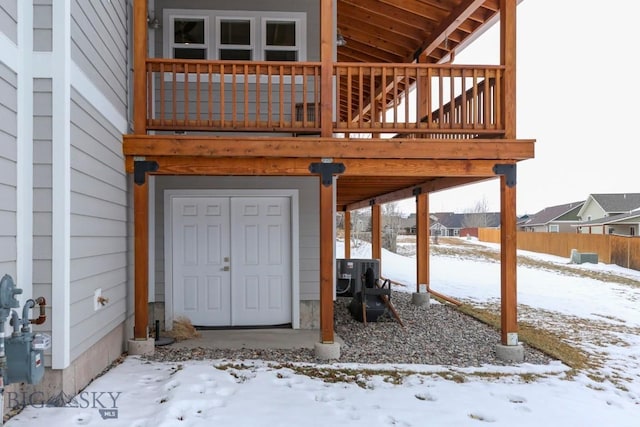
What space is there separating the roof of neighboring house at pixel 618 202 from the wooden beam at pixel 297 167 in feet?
130

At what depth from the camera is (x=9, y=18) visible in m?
3.48

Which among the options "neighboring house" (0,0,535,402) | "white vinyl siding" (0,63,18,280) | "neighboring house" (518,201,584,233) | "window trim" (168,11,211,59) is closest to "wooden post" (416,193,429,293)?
"neighboring house" (0,0,535,402)

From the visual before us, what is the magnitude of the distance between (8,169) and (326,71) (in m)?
3.35

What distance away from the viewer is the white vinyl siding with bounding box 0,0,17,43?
3381 mm

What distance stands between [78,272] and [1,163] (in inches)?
43.9

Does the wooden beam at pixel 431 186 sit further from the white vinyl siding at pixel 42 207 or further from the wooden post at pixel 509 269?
the white vinyl siding at pixel 42 207

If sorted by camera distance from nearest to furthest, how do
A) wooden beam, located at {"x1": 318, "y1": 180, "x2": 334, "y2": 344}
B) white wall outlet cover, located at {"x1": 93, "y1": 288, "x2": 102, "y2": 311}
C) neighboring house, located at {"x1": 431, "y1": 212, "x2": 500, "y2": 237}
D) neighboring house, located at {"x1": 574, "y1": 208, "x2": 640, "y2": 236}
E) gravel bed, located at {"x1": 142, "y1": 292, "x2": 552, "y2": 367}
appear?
white wall outlet cover, located at {"x1": 93, "y1": 288, "x2": 102, "y2": 311}
wooden beam, located at {"x1": 318, "y1": 180, "x2": 334, "y2": 344}
gravel bed, located at {"x1": 142, "y1": 292, "x2": 552, "y2": 367}
neighboring house, located at {"x1": 574, "y1": 208, "x2": 640, "y2": 236}
neighboring house, located at {"x1": 431, "y1": 212, "x2": 500, "y2": 237}

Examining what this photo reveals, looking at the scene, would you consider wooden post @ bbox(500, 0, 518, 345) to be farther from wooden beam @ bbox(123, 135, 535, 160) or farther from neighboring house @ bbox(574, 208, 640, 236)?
neighboring house @ bbox(574, 208, 640, 236)

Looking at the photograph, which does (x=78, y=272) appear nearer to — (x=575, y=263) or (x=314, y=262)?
(x=314, y=262)

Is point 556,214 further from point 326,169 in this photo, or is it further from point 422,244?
point 326,169

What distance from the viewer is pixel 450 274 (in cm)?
1612

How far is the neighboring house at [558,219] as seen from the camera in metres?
48.6

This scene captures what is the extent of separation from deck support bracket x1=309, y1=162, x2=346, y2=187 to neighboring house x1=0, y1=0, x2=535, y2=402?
0.6 inches

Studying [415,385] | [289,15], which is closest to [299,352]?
[415,385]
